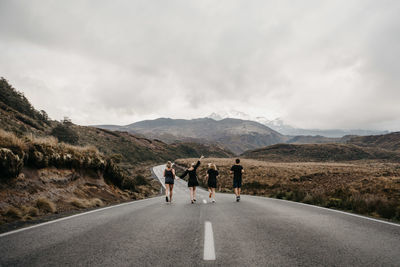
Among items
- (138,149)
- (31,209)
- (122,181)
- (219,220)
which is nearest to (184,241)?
(219,220)

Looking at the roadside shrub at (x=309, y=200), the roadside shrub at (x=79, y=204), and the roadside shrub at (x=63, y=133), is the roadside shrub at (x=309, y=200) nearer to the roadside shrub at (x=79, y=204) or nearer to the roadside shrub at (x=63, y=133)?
the roadside shrub at (x=79, y=204)

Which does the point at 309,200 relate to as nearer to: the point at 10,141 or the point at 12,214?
the point at 12,214

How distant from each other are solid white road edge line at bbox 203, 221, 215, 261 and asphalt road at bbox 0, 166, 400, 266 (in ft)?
0.05

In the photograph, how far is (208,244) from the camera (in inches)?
159

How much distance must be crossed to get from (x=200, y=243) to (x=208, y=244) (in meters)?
0.17

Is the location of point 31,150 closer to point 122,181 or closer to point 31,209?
point 31,209

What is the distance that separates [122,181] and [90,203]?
22.8ft

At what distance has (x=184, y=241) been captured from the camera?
426 cm

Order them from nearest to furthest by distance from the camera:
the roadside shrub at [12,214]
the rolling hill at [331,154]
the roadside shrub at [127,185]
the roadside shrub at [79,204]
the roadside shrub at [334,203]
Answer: the roadside shrub at [12,214]
the roadside shrub at [79,204]
the roadside shrub at [334,203]
the roadside shrub at [127,185]
the rolling hill at [331,154]

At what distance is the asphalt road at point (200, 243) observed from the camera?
3320 mm

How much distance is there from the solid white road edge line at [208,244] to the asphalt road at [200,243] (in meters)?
0.02

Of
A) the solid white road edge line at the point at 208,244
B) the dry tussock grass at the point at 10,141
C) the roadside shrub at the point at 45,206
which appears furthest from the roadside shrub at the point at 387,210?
the dry tussock grass at the point at 10,141

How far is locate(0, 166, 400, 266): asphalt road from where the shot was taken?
10.9ft

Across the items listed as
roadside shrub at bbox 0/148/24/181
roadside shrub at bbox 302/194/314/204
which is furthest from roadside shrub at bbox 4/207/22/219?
roadside shrub at bbox 302/194/314/204
